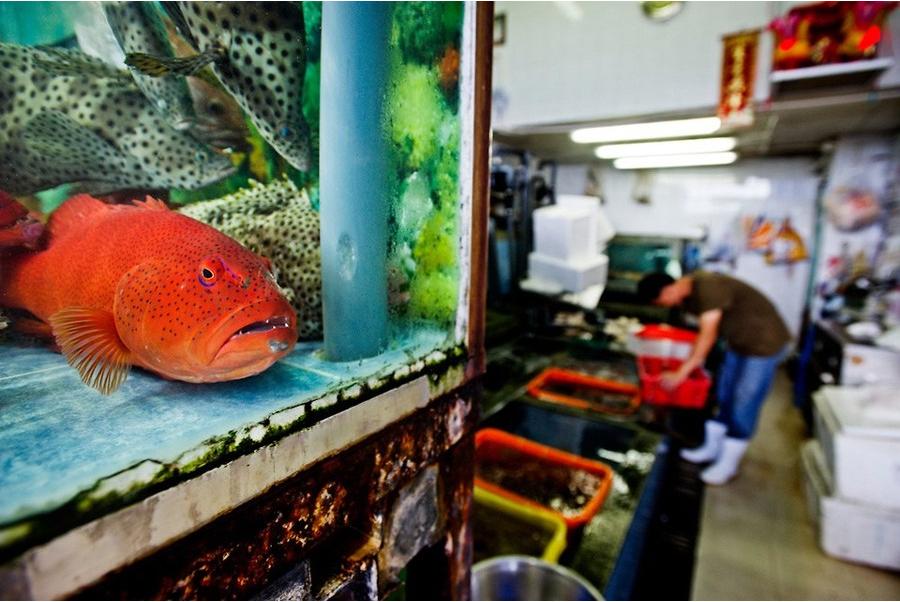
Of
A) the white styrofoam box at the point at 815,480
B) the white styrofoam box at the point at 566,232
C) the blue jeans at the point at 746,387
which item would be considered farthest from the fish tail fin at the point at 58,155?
the blue jeans at the point at 746,387

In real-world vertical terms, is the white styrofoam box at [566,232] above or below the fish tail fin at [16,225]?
above

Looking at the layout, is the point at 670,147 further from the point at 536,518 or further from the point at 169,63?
the point at 169,63

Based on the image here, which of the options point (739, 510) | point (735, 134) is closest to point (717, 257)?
point (735, 134)

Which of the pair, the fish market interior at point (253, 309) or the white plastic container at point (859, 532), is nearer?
the fish market interior at point (253, 309)

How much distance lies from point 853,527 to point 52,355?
429 centimetres

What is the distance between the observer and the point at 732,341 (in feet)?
13.0

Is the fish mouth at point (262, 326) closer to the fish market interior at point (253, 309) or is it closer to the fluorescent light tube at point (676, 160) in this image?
the fish market interior at point (253, 309)

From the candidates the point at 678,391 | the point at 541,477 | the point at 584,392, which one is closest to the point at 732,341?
the point at 678,391

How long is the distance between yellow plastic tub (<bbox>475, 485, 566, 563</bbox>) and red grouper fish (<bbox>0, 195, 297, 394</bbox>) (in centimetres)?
194

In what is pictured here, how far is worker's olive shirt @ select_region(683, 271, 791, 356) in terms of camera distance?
12.5 feet

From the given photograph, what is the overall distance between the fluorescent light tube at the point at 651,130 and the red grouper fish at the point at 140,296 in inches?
A: 197

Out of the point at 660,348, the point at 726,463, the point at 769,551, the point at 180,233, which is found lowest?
the point at 769,551

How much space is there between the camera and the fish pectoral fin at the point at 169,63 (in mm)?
620

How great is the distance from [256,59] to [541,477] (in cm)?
261
